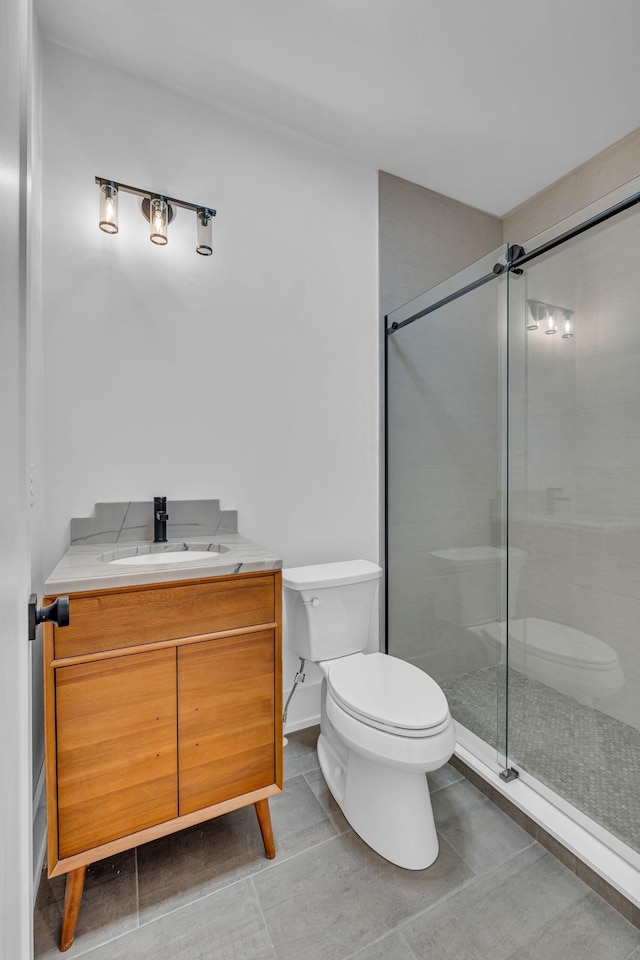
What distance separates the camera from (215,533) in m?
1.77

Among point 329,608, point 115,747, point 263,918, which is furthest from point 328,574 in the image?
point 263,918

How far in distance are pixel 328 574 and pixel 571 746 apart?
0.98 metres

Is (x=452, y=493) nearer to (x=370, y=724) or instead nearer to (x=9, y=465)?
(x=370, y=724)

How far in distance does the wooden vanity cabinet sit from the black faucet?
1.50 feet

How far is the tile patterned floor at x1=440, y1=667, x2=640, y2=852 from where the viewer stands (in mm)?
1331

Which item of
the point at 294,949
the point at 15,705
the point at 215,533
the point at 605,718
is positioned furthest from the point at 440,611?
the point at 15,705

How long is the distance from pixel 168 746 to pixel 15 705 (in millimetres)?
808

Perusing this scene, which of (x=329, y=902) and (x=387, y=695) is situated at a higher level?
(x=387, y=695)

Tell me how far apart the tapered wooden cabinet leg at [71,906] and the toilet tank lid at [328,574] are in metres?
0.95

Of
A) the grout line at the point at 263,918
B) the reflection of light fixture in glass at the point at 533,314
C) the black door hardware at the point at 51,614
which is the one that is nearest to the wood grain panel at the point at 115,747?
the grout line at the point at 263,918

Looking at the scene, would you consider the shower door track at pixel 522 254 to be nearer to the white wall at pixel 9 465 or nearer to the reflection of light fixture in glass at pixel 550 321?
the reflection of light fixture in glass at pixel 550 321

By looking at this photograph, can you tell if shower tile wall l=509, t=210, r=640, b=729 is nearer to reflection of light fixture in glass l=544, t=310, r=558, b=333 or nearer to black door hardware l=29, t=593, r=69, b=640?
reflection of light fixture in glass l=544, t=310, r=558, b=333

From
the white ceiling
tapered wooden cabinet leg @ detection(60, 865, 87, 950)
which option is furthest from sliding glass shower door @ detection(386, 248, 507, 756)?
tapered wooden cabinet leg @ detection(60, 865, 87, 950)

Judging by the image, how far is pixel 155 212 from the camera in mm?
1549
